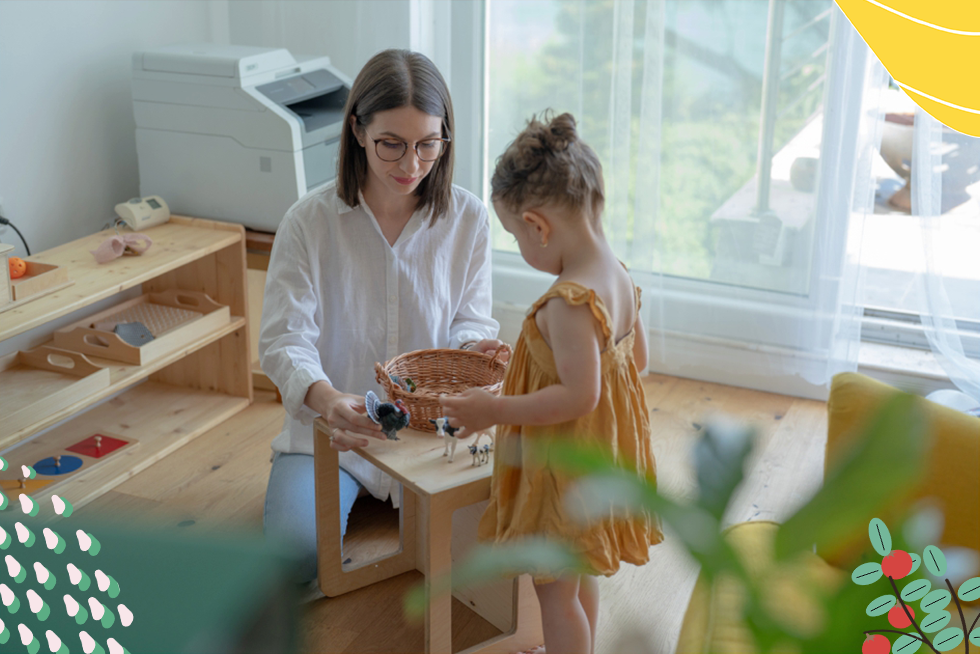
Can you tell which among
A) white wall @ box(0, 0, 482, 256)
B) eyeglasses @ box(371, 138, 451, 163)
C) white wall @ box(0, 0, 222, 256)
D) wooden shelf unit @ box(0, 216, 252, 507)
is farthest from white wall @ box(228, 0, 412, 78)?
eyeglasses @ box(371, 138, 451, 163)

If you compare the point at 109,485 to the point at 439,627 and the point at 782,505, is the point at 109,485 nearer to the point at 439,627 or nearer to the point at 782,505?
the point at 439,627

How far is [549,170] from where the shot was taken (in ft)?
3.77

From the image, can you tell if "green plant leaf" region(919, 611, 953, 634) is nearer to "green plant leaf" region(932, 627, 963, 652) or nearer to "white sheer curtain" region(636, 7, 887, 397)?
"green plant leaf" region(932, 627, 963, 652)

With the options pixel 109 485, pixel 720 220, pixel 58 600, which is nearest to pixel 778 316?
pixel 720 220

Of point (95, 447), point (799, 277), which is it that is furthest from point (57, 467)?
point (799, 277)

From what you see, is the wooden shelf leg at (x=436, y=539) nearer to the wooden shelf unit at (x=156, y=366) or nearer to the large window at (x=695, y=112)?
the wooden shelf unit at (x=156, y=366)

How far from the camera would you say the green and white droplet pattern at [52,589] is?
225 millimetres

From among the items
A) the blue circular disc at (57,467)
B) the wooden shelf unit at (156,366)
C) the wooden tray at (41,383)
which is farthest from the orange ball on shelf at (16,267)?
the blue circular disc at (57,467)

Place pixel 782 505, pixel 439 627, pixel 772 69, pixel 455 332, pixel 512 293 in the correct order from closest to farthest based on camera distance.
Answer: pixel 782 505 < pixel 439 627 < pixel 455 332 < pixel 772 69 < pixel 512 293

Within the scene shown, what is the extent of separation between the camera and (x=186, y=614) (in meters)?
0.20

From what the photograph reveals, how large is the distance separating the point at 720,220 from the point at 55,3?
197cm

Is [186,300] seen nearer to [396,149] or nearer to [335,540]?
[335,540]

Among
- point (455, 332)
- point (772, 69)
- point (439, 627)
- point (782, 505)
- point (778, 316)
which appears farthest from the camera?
point (778, 316)

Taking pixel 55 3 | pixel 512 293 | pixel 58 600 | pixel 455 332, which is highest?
pixel 55 3
